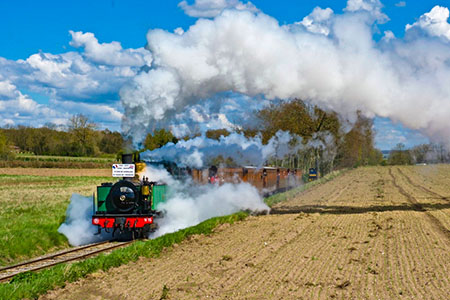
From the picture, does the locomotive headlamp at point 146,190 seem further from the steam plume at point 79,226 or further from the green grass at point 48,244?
the steam plume at point 79,226

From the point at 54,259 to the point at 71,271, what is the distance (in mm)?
4540

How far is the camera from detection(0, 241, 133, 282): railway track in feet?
44.3

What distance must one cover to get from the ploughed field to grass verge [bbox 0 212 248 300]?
282mm

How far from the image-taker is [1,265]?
15.0 metres

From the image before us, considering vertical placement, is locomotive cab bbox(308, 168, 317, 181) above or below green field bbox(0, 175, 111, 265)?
above

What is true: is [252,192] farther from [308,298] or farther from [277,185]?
[308,298]

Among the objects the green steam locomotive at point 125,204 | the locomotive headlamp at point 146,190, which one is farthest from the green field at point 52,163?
the locomotive headlamp at point 146,190

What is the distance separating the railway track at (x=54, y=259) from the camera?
13516mm

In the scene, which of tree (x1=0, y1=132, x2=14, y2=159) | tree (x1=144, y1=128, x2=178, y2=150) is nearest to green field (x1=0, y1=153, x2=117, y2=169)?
tree (x1=0, y1=132, x2=14, y2=159)

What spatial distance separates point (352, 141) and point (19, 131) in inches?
2975

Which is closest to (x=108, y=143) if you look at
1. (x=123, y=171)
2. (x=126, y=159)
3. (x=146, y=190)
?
(x=126, y=159)

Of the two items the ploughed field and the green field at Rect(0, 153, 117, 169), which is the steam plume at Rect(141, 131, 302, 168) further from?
the green field at Rect(0, 153, 117, 169)

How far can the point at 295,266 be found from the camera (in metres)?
12.2

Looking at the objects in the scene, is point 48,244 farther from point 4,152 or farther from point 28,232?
point 4,152
